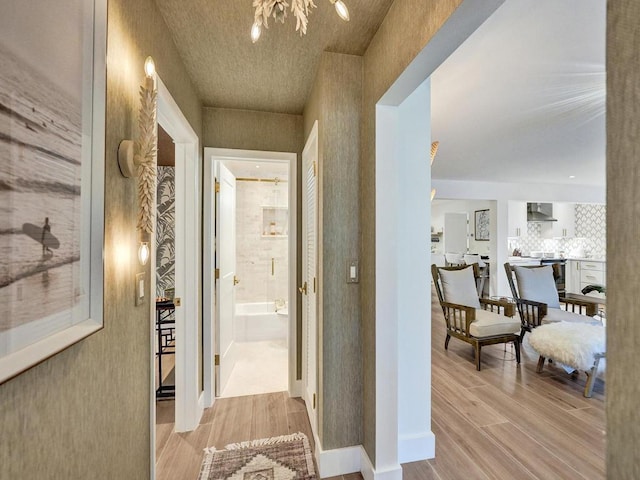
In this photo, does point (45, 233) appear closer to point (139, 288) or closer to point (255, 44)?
point (139, 288)

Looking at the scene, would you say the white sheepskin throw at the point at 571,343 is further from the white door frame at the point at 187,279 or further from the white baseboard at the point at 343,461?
the white door frame at the point at 187,279

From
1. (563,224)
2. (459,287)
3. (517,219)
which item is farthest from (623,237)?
(563,224)

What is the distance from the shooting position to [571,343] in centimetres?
262

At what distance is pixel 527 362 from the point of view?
333 cm

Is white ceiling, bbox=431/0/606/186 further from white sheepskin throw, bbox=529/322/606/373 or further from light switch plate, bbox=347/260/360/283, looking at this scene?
white sheepskin throw, bbox=529/322/606/373

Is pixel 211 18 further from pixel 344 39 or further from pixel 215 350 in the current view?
pixel 215 350

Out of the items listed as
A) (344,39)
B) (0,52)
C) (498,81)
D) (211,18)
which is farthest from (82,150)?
(498,81)

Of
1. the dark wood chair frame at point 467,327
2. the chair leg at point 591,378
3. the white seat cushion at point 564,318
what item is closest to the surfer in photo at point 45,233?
the dark wood chair frame at point 467,327

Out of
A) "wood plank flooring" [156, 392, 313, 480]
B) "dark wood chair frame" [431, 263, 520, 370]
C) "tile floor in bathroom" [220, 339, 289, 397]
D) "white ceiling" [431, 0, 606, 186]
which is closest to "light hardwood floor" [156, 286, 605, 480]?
"wood plank flooring" [156, 392, 313, 480]

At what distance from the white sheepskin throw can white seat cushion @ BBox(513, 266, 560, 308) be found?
90 cm

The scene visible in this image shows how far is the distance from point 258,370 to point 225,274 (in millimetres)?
1164

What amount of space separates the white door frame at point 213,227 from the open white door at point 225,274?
0.40ft

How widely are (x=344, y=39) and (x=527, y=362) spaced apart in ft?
12.7

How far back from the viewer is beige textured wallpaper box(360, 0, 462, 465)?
4.10 ft
